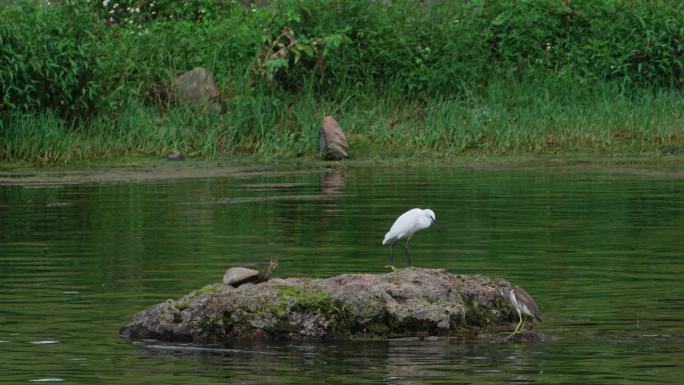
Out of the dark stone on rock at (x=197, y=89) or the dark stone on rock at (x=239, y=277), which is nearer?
the dark stone on rock at (x=239, y=277)

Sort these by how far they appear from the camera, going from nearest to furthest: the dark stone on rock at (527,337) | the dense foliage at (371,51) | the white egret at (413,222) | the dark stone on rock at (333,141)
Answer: the dark stone on rock at (527,337) < the white egret at (413,222) < the dark stone on rock at (333,141) < the dense foliage at (371,51)

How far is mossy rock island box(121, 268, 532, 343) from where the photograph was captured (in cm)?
1012

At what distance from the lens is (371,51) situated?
2539 cm

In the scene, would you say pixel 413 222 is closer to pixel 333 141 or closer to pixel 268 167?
pixel 268 167

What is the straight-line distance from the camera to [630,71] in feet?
82.7

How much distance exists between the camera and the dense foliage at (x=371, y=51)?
80.8 feet

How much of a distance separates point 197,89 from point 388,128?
3.05m

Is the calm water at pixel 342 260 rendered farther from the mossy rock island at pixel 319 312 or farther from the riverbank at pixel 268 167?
the riverbank at pixel 268 167

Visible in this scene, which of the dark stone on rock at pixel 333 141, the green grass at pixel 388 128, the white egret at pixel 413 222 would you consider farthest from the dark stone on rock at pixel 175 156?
the white egret at pixel 413 222

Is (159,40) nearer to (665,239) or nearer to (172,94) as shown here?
(172,94)

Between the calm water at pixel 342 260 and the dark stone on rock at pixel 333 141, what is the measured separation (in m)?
0.72

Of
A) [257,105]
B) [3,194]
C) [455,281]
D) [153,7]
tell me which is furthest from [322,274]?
[153,7]

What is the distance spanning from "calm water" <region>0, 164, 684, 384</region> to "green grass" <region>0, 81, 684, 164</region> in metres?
1.44

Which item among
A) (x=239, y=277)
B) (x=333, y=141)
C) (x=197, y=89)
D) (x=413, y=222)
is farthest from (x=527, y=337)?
(x=197, y=89)
